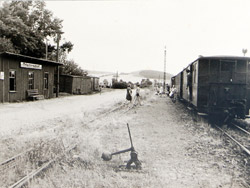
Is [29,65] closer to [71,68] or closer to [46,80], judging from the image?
[46,80]

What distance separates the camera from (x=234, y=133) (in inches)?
347

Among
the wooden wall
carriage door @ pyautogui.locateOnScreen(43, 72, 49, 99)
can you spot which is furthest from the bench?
carriage door @ pyautogui.locateOnScreen(43, 72, 49, 99)

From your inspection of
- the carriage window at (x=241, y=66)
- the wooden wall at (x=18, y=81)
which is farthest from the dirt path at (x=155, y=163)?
the wooden wall at (x=18, y=81)

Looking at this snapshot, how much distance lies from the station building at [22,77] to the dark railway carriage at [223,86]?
1285cm

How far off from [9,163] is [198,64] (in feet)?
27.7

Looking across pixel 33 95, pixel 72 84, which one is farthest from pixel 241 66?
pixel 72 84

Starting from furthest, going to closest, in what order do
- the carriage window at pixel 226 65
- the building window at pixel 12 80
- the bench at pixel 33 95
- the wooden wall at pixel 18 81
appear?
1. the bench at pixel 33 95
2. the building window at pixel 12 80
3. the wooden wall at pixel 18 81
4. the carriage window at pixel 226 65

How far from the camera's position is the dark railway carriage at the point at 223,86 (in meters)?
10.3

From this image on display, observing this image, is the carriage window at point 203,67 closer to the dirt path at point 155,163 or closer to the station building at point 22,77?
the dirt path at point 155,163

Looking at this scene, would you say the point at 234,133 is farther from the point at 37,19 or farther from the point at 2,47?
the point at 37,19

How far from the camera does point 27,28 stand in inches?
1313

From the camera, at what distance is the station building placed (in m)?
17.4

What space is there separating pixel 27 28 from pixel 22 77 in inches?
649

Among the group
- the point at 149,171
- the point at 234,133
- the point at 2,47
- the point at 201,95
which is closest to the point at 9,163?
the point at 149,171
